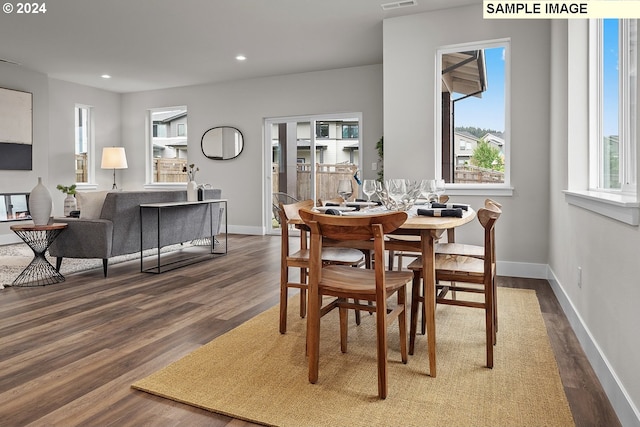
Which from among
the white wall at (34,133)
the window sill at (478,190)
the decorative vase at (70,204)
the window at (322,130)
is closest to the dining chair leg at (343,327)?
the window sill at (478,190)

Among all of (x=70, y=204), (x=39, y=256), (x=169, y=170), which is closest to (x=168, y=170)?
(x=169, y=170)

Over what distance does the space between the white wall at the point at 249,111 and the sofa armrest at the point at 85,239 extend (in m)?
3.48

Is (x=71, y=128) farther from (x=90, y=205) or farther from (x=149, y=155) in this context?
(x=90, y=205)

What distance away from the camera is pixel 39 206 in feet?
13.3

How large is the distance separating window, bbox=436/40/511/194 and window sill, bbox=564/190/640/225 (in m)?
1.85

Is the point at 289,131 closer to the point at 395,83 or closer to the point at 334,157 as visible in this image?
the point at 334,157

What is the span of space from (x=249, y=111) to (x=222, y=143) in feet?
2.48

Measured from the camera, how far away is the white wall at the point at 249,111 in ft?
21.5

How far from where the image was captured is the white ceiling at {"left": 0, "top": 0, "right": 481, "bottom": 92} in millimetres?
4332

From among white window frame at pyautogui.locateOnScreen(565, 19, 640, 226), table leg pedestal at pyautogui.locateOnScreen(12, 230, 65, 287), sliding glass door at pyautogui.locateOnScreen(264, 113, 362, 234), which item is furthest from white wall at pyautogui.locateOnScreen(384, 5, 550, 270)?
table leg pedestal at pyautogui.locateOnScreen(12, 230, 65, 287)

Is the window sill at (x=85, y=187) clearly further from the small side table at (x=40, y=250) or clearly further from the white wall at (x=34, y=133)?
the small side table at (x=40, y=250)

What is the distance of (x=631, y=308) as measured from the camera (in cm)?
154

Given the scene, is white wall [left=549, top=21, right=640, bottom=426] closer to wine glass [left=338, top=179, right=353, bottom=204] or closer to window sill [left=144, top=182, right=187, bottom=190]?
wine glass [left=338, top=179, right=353, bottom=204]

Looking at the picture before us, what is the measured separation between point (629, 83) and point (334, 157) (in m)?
5.02
